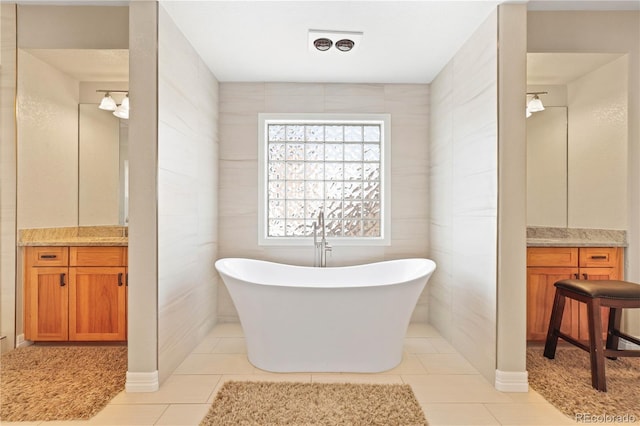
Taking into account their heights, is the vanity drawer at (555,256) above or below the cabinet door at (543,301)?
above

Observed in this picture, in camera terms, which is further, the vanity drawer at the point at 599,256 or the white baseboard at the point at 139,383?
the vanity drawer at the point at 599,256

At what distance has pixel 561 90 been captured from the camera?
3.36 m

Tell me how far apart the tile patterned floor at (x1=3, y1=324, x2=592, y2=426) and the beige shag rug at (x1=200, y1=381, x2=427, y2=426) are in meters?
0.09

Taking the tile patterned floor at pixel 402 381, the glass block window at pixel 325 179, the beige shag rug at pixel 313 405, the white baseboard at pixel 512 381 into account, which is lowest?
the tile patterned floor at pixel 402 381

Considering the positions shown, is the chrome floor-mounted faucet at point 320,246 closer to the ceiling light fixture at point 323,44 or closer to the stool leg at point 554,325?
the ceiling light fixture at point 323,44

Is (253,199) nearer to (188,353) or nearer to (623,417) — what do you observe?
(188,353)

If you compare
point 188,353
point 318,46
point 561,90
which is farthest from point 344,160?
point 188,353

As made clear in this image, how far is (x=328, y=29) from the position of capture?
2.65m

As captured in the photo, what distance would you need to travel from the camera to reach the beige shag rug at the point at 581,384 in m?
2.03

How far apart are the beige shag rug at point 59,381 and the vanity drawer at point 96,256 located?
2.25 feet

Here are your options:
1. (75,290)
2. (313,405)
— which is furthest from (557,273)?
(75,290)

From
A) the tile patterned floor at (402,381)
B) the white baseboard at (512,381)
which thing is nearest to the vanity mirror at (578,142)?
the white baseboard at (512,381)

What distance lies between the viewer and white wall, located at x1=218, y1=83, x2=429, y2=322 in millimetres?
3723

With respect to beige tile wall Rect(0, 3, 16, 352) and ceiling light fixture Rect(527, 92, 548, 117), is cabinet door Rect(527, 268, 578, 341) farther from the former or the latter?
beige tile wall Rect(0, 3, 16, 352)
